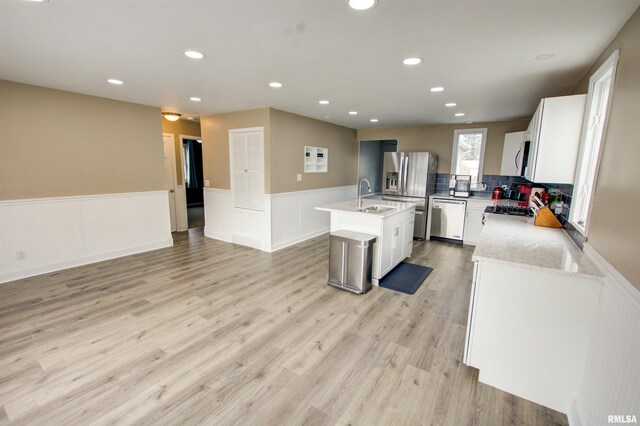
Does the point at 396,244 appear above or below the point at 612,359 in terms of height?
below

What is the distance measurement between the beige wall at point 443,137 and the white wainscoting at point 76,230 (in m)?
5.20

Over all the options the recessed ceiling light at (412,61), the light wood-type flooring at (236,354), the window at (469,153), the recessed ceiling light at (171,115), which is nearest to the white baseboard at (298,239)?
the light wood-type flooring at (236,354)

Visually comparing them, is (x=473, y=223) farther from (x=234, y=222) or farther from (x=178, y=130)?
(x=178, y=130)

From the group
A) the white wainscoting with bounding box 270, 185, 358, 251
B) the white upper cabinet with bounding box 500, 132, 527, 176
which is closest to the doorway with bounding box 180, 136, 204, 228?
the white wainscoting with bounding box 270, 185, 358, 251

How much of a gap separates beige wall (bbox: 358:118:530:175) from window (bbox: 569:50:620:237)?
11.8ft

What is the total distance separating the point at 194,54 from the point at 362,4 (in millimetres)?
1592

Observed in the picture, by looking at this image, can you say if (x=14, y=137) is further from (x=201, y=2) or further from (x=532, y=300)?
(x=532, y=300)

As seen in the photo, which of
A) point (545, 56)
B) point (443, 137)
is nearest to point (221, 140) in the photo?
point (443, 137)

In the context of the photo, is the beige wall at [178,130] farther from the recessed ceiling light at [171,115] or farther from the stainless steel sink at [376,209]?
the stainless steel sink at [376,209]

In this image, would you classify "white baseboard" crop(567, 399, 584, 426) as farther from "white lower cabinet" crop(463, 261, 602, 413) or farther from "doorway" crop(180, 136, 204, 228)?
"doorway" crop(180, 136, 204, 228)

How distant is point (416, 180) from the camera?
597cm

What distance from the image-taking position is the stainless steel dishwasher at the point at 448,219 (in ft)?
18.2

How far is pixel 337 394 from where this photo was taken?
1929mm

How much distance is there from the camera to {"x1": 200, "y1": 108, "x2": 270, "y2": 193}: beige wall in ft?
16.1
